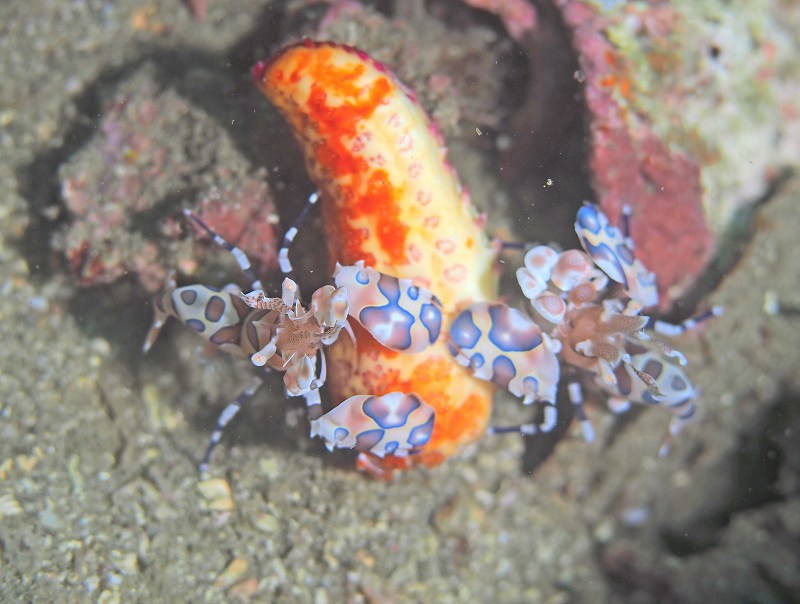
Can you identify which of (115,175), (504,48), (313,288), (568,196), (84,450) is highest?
(504,48)

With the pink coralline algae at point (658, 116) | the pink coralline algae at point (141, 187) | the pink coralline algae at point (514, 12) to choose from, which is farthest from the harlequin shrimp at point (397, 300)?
the pink coralline algae at point (514, 12)

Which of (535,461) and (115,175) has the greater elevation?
(115,175)

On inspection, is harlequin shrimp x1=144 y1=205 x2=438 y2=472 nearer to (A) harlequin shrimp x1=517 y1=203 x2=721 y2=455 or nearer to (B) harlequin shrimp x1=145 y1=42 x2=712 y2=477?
(B) harlequin shrimp x1=145 y1=42 x2=712 y2=477

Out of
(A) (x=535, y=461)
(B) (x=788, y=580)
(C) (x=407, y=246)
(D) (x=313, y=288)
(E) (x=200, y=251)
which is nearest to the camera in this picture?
(C) (x=407, y=246)

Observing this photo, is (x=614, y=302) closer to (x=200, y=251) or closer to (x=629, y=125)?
(x=629, y=125)

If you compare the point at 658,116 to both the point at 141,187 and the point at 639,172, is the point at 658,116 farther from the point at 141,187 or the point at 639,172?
the point at 141,187

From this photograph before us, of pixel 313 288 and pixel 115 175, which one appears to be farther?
pixel 115 175

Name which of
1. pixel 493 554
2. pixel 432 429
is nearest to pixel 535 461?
pixel 493 554

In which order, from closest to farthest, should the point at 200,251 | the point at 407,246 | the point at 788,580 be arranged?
the point at 407,246 → the point at 200,251 → the point at 788,580

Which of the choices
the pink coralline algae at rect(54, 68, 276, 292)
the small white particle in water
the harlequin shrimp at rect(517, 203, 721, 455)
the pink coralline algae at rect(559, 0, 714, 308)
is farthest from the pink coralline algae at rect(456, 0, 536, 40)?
the small white particle in water

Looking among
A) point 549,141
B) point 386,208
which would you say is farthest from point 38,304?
point 549,141
